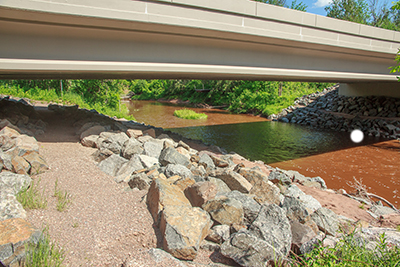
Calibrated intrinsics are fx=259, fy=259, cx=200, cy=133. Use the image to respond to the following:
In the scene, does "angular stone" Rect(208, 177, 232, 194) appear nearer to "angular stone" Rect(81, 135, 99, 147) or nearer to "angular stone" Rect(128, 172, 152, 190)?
"angular stone" Rect(128, 172, 152, 190)

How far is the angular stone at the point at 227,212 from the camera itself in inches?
159

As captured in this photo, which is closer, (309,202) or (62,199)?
(62,199)

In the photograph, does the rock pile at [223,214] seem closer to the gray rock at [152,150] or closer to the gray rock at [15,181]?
the gray rock at [152,150]

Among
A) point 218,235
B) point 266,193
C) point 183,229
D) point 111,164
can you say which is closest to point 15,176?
point 111,164

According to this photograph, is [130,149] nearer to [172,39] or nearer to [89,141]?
[89,141]

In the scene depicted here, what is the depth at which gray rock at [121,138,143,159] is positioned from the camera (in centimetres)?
681

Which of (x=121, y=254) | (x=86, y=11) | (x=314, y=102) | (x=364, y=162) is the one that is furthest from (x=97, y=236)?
(x=314, y=102)

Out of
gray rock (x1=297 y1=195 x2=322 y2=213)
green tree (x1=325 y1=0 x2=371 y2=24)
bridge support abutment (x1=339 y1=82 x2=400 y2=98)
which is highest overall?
green tree (x1=325 y1=0 x2=371 y2=24)

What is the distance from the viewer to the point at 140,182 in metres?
5.09

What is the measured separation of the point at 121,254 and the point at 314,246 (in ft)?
8.25

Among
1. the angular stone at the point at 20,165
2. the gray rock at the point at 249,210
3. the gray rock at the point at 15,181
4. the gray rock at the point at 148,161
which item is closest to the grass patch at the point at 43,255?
the gray rock at the point at 15,181

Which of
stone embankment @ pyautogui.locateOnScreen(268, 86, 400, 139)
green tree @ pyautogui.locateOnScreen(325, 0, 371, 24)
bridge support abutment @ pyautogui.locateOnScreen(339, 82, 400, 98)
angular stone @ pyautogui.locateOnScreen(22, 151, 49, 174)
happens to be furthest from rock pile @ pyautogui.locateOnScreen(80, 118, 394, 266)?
green tree @ pyautogui.locateOnScreen(325, 0, 371, 24)

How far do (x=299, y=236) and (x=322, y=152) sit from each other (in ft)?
34.0

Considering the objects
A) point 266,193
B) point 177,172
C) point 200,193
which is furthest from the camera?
point 177,172
